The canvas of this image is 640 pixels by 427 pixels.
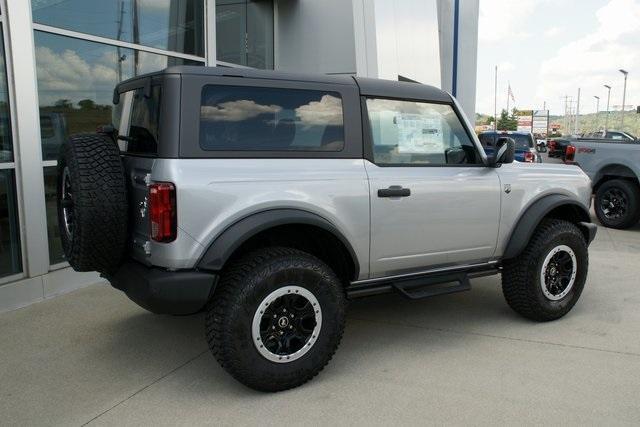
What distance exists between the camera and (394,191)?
141 inches

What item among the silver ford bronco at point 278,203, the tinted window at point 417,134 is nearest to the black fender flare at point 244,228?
the silver ford bronco at point 278,203

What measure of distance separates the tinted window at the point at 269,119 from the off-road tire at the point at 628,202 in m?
7.29

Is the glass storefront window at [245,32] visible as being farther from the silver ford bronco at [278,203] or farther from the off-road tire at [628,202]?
the off-road tire at [628,202]

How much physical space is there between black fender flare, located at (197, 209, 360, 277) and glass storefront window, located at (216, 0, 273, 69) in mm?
4996

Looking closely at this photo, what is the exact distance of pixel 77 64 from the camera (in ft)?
18.0

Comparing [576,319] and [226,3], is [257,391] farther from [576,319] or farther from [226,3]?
[226,3]

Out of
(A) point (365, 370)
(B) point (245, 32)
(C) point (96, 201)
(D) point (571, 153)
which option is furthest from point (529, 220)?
(D) point (571, 153)

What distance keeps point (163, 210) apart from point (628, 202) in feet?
27.7

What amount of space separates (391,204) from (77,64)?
12.2 ft

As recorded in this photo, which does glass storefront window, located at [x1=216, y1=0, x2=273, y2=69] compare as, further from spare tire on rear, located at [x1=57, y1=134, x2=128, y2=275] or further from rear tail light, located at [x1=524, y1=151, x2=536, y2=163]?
rear tail light, located at [x1=524, y1=151, x2=536, y2=163]

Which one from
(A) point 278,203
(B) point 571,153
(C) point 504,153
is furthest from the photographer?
(B) point 571,153

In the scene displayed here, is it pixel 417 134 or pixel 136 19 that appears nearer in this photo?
pixel 417 134

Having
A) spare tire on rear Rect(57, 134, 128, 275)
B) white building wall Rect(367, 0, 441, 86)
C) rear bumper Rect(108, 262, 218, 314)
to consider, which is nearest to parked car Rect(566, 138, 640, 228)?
white building wall Rect(367, 0, 441, 86)

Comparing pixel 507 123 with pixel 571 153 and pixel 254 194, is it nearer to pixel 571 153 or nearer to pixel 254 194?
pixel 571 153
